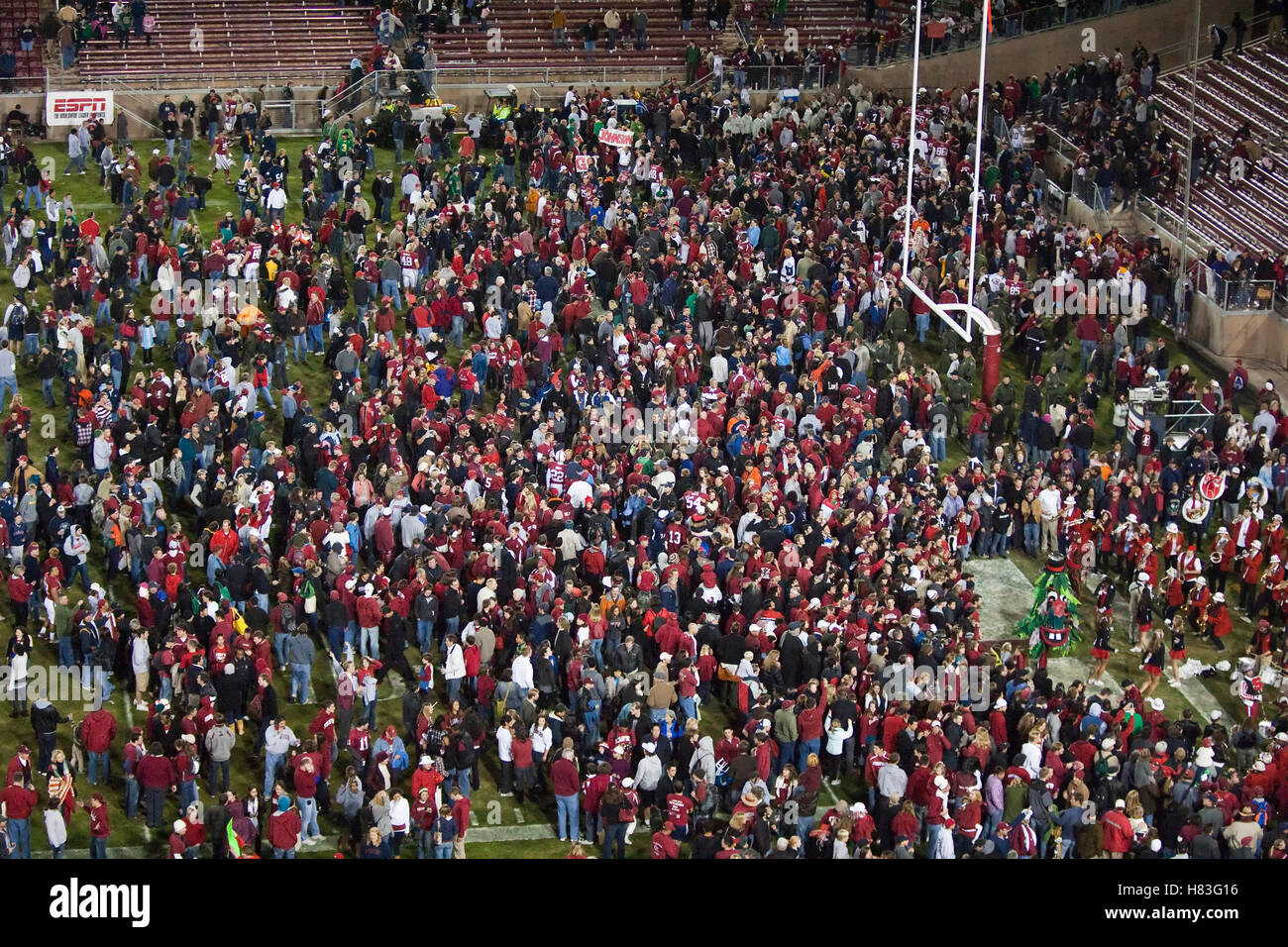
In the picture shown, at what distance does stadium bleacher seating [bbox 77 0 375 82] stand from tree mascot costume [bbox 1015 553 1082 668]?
25.1m

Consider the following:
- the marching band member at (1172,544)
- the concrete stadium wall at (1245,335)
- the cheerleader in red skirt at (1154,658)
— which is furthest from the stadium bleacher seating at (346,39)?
the cheerleader in red skirt at (1154,658)

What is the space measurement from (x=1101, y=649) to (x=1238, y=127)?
18.3m

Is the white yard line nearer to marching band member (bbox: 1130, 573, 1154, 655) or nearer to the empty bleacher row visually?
marching band member (bbox: 1130, 573, 1154, 655)

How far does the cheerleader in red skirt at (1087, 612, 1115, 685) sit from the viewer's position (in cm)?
2406

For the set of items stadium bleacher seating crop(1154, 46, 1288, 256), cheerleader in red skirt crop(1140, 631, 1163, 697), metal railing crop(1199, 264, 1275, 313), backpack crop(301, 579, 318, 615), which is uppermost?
stadium bleacher seating crop(1154, 46, 1288, 256)

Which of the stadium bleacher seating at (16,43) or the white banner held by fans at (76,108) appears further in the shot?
the stadium bleacher seating at (16,43)

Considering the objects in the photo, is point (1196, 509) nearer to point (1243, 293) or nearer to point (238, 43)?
point (1243, 293)

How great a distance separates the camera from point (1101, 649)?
24.0 meters

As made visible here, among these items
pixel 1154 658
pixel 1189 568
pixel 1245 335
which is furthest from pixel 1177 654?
pixel 1245 335

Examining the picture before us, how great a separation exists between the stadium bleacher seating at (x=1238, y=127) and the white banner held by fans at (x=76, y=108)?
21.1 meters

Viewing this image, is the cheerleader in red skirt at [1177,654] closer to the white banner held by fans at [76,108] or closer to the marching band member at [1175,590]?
the marching band member at [1175,590]

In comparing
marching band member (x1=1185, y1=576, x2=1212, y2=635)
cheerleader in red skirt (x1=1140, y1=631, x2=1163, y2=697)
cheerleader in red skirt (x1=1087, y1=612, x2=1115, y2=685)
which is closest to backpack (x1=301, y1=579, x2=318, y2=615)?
cheerleader in red skirt (x1=1087, y1=612, x2=1115, y2=685)

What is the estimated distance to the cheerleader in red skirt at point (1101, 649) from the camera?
78.9 ft
